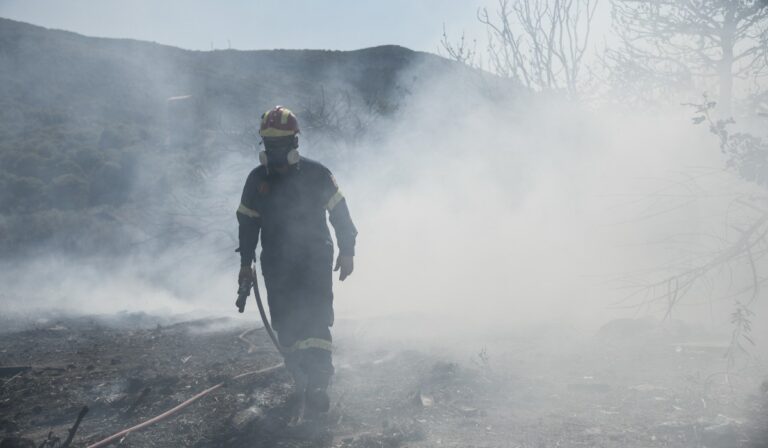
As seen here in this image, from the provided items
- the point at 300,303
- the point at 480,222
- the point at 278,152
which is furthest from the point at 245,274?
the point at 480,222

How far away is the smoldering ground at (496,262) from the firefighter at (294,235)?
584 millimetres

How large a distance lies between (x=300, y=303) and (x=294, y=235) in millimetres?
422

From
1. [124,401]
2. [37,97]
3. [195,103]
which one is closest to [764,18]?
[124,401]

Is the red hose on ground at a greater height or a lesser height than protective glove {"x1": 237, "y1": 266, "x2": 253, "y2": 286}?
lesser

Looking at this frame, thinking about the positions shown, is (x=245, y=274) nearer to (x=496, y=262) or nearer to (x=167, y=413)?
(x=167, y=413)

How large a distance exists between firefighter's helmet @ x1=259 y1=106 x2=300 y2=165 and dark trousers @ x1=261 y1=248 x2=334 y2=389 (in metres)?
0.62

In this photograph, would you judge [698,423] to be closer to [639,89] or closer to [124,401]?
[124,401]

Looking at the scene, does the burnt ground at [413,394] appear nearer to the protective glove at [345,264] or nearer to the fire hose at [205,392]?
the fire hose at [205,392]

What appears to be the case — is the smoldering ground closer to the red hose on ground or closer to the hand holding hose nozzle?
the red hose on ground

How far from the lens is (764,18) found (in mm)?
8531

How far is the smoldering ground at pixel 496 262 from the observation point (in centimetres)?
407

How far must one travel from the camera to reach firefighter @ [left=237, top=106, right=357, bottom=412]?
11.5 ft

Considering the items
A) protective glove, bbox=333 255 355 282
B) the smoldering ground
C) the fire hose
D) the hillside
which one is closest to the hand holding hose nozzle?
the fire hose

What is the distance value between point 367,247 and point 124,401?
6.78m
